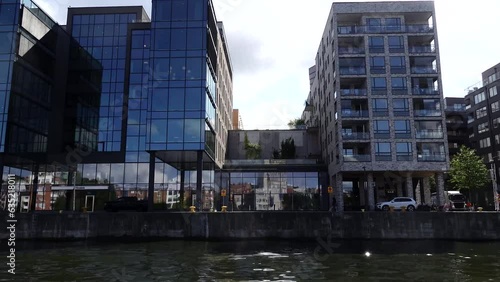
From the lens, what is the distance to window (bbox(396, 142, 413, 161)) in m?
53.4

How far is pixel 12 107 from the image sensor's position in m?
46.8

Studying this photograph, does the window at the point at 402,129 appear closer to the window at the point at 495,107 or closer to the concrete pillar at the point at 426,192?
the concrete pillar at the point at 426,192

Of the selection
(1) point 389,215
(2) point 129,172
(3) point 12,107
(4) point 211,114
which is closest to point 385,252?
(1) point 389,215

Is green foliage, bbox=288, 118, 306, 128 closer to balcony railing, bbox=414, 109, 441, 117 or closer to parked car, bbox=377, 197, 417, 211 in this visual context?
balcony railing, bbox=414, 109, 441, 117

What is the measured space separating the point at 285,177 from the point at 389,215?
2400 cm

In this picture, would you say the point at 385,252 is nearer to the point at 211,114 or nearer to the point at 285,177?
the point at 211,114

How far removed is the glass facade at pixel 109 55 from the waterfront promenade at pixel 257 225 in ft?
64.5

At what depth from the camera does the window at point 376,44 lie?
56.6 metres

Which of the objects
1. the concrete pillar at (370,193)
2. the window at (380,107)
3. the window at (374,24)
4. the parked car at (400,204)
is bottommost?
the parked car at (400,204)

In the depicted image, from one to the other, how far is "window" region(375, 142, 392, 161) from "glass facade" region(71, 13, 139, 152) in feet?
117

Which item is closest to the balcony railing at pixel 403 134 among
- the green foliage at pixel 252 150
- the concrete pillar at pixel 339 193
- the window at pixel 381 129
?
the window at pixel 381 129

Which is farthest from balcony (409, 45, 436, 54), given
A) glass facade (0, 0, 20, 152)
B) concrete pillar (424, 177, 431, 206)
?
glass facade (0, 0, 20, 152)

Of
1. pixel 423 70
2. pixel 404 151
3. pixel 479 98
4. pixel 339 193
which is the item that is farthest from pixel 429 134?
pixel 479 98

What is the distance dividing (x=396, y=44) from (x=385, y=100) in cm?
856
